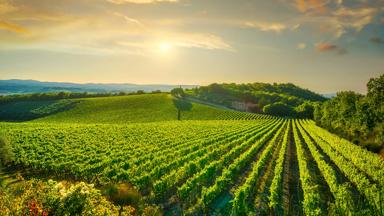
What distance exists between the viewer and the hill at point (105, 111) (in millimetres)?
105625

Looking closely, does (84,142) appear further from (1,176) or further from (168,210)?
(168,210)

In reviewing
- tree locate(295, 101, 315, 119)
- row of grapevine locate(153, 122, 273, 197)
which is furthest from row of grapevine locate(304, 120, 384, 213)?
tree locate(295, 101, 315, 119)

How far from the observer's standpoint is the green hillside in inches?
4102

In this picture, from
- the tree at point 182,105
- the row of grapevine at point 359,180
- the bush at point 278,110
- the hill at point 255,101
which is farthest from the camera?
the hill at point 255,101

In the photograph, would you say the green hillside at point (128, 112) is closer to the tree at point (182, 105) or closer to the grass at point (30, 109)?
the tree at point (182, 105)

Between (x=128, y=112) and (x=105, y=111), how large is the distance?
8.80m

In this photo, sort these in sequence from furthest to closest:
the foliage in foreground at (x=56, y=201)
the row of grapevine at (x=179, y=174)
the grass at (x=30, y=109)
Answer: the grass at (x=30, y=109), the row of grapevine at (x=179, y=174), the foliage in foreground at (x=56, y=201)

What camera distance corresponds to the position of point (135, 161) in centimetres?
2967

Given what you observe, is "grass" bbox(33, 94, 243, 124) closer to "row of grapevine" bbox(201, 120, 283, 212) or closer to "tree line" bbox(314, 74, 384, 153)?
"tree line" bbox(314, 74, 384, 153)

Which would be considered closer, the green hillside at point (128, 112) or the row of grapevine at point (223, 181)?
the row of grapevine at point (223, 181)

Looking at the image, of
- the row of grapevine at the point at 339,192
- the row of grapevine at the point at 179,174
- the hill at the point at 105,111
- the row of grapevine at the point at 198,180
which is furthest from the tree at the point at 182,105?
the row of grapevine at the point at 339,192

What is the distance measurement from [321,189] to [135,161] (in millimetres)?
16226

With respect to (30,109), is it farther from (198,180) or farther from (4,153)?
(198,180)

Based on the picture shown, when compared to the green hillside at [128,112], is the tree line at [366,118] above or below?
above
